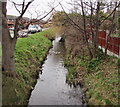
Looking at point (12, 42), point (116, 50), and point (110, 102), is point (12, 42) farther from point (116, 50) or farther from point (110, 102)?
point (116, 50)

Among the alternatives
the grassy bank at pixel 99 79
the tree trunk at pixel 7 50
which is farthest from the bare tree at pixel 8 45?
the grassy bank at pixel 99 79

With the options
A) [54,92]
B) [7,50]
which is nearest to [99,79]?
[54,92]

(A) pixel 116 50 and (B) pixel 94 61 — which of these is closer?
(A) pixel 116 50

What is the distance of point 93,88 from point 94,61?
11.3 ft

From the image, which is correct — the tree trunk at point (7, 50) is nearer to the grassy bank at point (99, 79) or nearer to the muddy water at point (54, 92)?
the muddy water at point (54, 92)

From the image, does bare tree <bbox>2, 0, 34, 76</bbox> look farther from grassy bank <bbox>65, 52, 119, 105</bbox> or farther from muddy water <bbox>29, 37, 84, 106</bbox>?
grassy bank <bbox>65, 52, 119, 105</bbox>

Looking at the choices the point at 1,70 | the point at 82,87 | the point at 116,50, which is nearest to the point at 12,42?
the point at 1,70

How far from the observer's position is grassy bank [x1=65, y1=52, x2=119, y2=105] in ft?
22.5

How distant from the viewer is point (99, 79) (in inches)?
340

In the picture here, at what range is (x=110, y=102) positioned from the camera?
6.35m

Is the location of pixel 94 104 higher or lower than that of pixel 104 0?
lower

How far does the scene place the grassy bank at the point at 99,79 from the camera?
685 cm

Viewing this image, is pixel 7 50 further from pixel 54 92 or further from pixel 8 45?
pixel 54 92

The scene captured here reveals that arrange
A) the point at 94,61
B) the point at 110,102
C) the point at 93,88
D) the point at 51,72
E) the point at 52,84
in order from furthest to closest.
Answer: the point at 51,72
the point at 94,61
the point at 52,84
the point at 93,88
the point at 110,102
